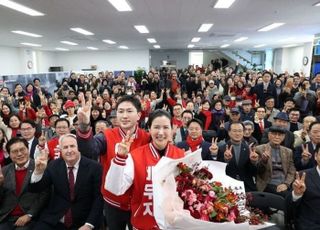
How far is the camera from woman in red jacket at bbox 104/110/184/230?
55.6 inches

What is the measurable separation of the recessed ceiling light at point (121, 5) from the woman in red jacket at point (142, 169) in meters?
4.33

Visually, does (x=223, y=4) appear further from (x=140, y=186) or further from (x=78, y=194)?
(x=140, y=186)

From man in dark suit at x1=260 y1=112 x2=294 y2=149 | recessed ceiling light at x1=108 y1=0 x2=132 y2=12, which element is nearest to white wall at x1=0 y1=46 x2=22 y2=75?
recessed ceiling light at x1=108 y1=0 x2=132 y2=12

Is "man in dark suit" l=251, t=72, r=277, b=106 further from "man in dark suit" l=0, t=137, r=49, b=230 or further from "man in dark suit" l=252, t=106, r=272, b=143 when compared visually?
"man in dark suit" l=0, t=137, r=49, b=230

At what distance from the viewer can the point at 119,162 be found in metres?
1.39

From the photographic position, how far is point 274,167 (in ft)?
10.3

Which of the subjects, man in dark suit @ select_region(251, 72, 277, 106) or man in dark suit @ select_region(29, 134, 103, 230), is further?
man in dark suit @ select_region(251, 72, 277, 106)

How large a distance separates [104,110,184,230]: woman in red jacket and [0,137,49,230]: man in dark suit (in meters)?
1.15

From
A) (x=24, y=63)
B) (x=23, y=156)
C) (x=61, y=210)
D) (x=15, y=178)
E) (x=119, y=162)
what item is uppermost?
(x=24, y=63)

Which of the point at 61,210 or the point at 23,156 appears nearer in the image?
the point at 61,210

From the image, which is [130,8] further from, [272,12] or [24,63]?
[24,63]

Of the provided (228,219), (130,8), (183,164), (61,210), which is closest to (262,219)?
(228,219)

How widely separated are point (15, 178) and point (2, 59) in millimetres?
14163

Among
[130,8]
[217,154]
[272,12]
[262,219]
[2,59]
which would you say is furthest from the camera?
[2,59]
